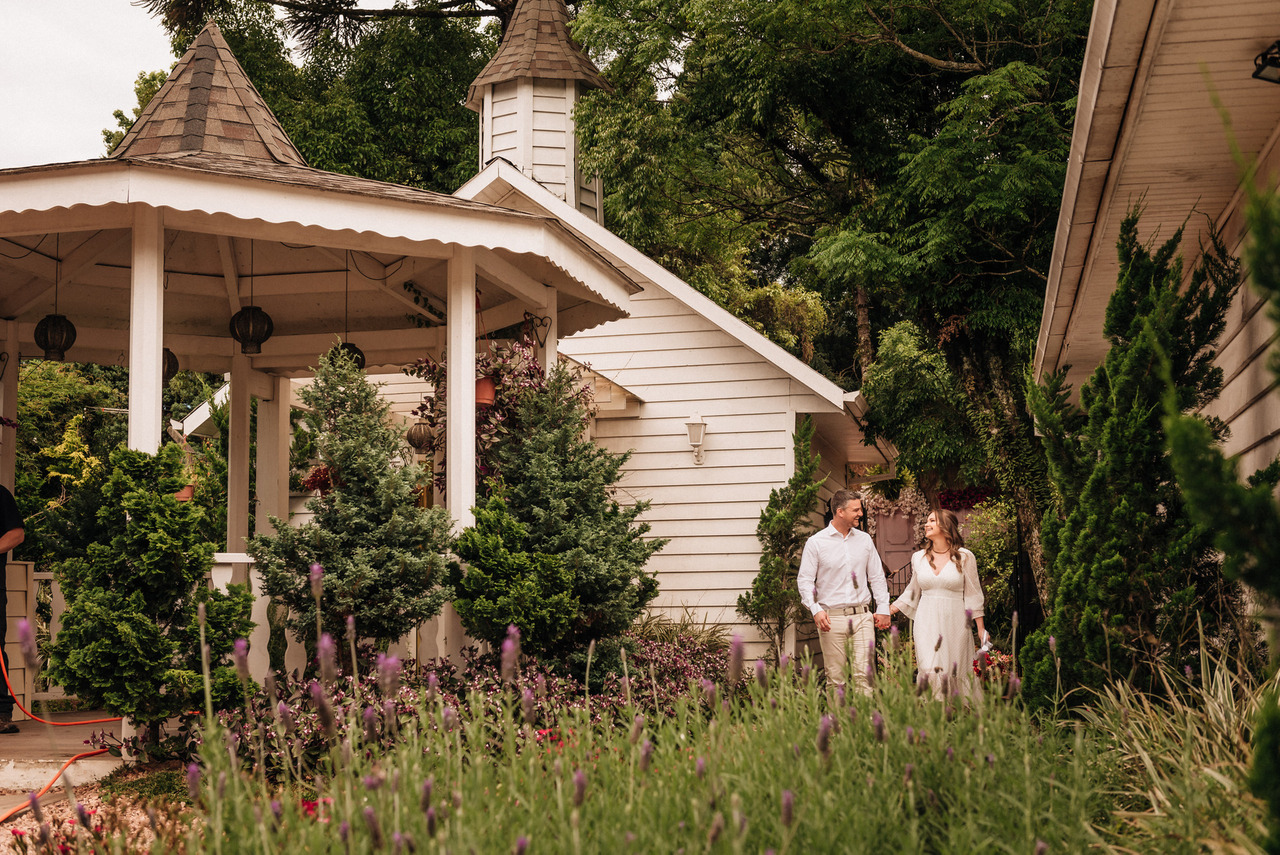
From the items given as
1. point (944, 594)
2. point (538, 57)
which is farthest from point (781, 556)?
point (538, 57)

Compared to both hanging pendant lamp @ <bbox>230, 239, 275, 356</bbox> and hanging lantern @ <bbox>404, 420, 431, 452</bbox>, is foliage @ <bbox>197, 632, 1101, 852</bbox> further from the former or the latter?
hanging lantern @ <bbox>404, 420, 431, 452</bbox>

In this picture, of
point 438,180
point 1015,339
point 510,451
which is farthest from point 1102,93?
point 438,180

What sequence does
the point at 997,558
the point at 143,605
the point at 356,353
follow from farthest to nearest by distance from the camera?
1. the point at 997,558
2. the point at 356,353
3. the point at 143,605

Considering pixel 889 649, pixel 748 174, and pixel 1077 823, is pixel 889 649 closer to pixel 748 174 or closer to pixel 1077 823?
pixel 1077 823

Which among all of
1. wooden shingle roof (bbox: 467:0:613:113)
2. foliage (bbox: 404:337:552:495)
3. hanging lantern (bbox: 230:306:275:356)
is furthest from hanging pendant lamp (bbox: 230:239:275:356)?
wooden shingle roof (bbox: 467:0:613:113)

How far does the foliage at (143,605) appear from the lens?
4.81m

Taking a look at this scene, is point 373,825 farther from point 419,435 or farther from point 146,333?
point 419,435

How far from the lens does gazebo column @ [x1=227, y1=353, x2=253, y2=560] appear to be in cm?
894

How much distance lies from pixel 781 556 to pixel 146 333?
6526mm

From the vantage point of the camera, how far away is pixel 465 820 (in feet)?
7.95

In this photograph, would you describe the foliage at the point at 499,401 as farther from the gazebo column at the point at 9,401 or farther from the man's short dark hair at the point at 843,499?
the gazebo column at the point at 9,401

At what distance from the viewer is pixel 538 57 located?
51.5ft

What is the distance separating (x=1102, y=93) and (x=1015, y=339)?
8751mm

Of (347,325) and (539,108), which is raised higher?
(539,108)
